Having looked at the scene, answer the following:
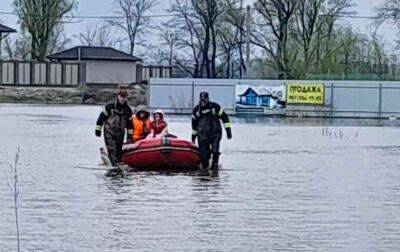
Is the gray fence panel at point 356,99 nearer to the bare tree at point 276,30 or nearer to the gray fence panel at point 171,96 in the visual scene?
the gray fence panel at point 171,96

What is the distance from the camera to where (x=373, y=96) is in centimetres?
5897

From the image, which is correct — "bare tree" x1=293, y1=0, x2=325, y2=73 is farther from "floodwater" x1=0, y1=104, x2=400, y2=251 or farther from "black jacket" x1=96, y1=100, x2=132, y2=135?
"black jacket" x1=96, y1=100, x2=132, y2=135

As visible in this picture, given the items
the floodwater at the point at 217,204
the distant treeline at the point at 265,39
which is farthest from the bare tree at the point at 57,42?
the floodwater at the point at 217,204

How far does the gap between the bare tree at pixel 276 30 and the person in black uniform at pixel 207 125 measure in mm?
53359

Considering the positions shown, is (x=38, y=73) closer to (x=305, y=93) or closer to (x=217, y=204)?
(x=305, y=93)

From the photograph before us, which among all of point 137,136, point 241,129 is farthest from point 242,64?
point 137,136

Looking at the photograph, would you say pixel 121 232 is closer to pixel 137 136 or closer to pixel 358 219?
pixel 358 219

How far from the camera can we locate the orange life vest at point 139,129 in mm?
22906

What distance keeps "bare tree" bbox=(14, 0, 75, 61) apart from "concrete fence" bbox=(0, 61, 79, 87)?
17.6ft

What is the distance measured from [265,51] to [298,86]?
1860 cm

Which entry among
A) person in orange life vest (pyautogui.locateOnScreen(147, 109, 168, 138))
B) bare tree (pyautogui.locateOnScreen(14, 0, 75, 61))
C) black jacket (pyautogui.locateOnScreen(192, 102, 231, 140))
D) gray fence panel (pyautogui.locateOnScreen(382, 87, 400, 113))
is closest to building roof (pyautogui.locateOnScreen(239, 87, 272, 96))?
gray fence panel (pyautogui.locateOnScreen(382, 87, 400, 113))

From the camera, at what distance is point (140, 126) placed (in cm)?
2308

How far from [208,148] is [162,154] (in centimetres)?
105

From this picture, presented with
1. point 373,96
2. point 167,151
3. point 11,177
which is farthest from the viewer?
point 373,96
